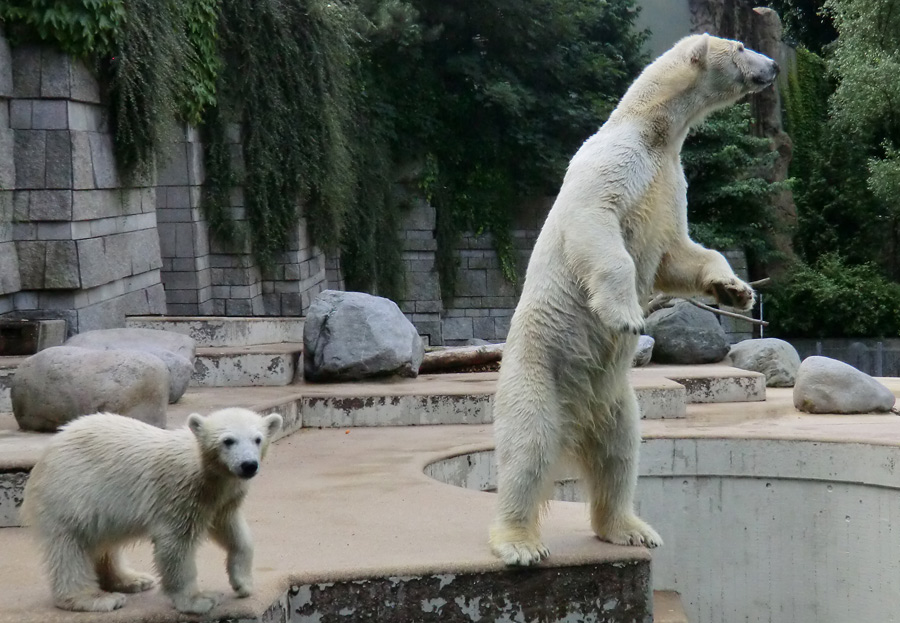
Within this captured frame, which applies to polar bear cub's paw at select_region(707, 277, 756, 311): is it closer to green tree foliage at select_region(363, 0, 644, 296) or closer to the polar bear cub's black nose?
the polar bear cub's black nose

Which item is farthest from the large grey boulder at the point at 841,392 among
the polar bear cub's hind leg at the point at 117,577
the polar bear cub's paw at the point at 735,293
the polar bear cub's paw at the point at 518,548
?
the polar bear cub's hind leg at the point at 117,577

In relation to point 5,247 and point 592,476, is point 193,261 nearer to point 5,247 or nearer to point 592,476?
point 5,247

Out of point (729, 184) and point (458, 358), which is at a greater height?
point (729, 184)

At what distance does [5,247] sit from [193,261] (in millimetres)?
2946

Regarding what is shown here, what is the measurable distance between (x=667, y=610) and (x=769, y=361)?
17.2 ft

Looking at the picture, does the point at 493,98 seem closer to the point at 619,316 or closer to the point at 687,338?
the point at 687,338

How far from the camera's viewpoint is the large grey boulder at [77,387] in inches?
178

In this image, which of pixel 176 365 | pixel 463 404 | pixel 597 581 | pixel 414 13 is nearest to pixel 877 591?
pixel 463 404

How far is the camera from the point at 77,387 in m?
4.54

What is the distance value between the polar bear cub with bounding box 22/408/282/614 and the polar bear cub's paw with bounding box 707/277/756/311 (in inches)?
56.6

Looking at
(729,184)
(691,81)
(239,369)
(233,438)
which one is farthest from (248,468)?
(729,184)

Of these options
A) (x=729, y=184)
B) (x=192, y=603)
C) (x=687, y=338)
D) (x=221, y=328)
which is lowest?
(x=192, y=603)

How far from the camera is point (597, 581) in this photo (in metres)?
3.27

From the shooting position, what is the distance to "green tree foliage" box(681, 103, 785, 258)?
1517 cm
